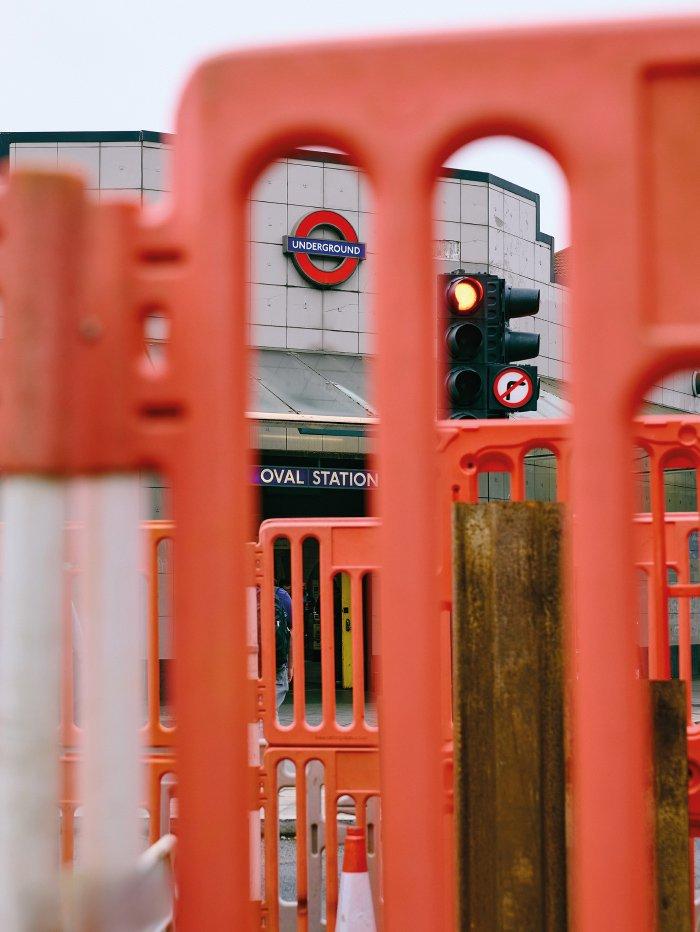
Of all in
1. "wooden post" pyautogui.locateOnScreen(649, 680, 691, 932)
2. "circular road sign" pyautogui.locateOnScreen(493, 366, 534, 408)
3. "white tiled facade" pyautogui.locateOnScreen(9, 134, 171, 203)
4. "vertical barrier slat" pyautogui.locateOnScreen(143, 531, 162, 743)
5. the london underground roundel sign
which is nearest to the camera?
"wooden post" pyautogui.locateOnScreen(649, 680, 691, 932)

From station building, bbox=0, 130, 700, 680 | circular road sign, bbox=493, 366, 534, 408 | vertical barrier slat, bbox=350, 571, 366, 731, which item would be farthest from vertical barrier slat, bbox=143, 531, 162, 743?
station building, bbox=0, 130, 700, 680

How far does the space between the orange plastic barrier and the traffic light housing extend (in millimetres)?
5480

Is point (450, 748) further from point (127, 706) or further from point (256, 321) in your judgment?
point (256, 321)

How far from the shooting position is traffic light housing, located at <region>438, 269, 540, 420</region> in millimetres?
7680

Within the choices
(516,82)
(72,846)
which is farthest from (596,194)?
(72,846)

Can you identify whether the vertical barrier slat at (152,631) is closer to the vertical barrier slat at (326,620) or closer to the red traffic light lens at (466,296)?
the vertical barrier slat at (326,620)

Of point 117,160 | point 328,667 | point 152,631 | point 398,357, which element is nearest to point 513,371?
point 328,667

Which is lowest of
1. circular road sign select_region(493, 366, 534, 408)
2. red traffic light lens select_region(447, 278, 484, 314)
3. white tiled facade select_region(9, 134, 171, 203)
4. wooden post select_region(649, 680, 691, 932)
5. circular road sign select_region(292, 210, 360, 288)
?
wooden post select_region(649, 680, 691, 932)

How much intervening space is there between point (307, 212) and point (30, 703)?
16.7m

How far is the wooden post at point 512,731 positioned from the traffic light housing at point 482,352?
4754 millimetres

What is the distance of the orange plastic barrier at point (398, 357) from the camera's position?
2.10m

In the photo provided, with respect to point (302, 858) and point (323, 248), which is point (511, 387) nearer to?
point (302, 858)

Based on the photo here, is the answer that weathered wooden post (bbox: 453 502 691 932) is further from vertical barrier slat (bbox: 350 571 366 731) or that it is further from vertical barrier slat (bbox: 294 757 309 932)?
vertical barrier slat (bbox: 294 757 309 932)

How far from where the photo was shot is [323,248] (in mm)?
18156
